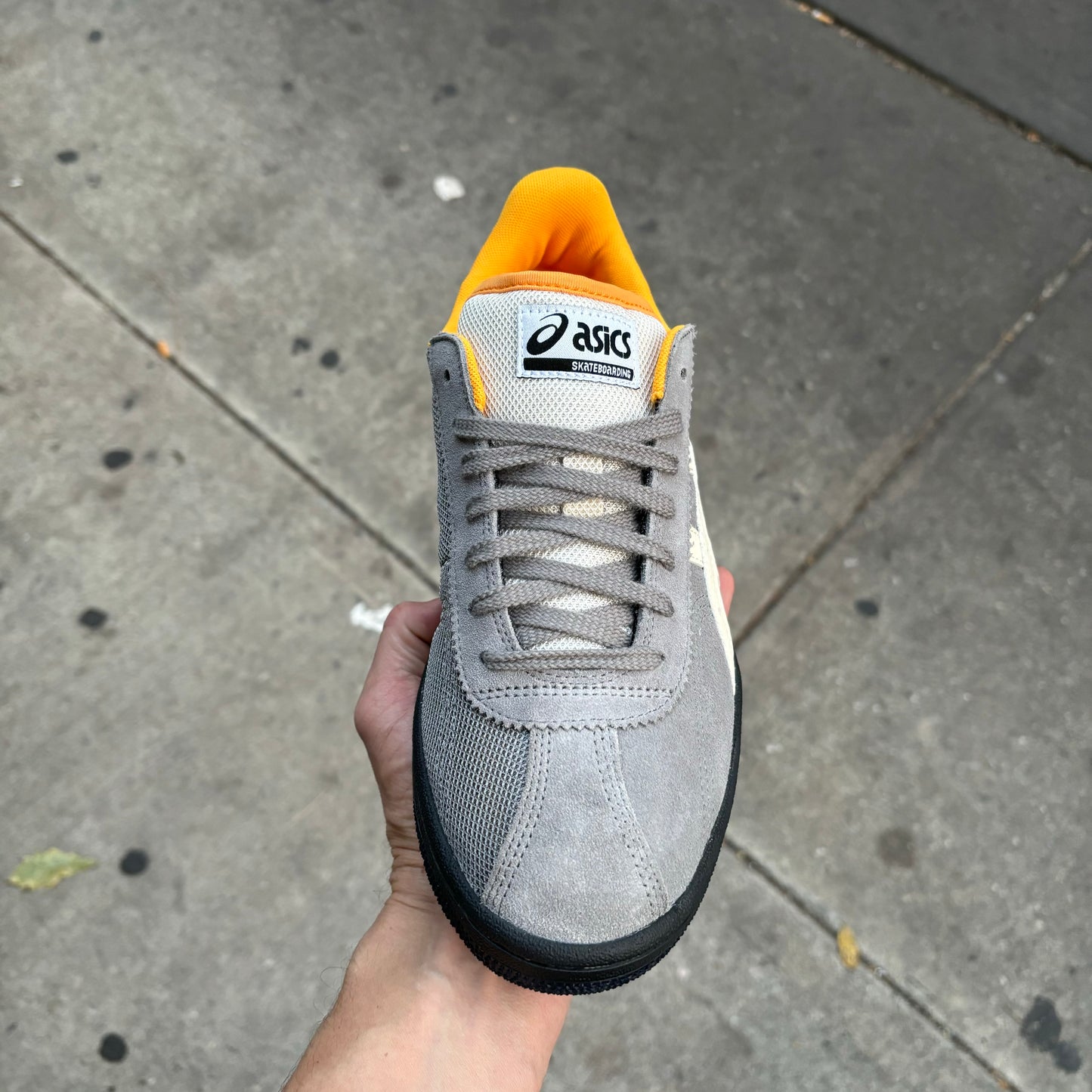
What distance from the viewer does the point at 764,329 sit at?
10.2ft

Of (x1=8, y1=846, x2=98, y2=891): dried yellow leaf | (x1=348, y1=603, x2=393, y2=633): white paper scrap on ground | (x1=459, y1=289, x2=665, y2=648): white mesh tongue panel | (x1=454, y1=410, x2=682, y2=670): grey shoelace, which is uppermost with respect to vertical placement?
(x1=459, y1=289, x2=665, y2=648): white mesh tongue panel

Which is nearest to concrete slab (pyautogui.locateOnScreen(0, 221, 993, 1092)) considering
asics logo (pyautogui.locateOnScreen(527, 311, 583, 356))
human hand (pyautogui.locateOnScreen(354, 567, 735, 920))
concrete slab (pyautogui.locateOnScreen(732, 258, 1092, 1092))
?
concrete slab (pyautogui.locateOnScreen(732, 258, 1092, 1092))

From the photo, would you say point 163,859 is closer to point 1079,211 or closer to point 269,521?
point 269,521

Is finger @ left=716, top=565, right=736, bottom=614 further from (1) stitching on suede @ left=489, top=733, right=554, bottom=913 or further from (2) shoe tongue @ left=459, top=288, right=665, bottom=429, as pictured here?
(1) stitching on suede @ left=489, top=733, right=554, bottom=913

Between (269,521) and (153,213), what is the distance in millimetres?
1311

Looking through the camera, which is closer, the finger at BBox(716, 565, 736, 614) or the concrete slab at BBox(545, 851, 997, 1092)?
the finger at BBox(716, 565, 736, 614)

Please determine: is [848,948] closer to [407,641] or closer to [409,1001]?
[409,1001]

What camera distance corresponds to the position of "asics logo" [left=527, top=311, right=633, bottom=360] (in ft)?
5.63

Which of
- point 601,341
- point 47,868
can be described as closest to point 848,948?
point 601,341

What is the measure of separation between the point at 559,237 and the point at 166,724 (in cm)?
169

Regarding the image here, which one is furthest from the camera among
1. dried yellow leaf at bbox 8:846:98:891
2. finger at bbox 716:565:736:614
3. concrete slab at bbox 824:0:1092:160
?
concrete slab at bbox 824:0:1092:160

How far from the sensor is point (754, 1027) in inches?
90.7

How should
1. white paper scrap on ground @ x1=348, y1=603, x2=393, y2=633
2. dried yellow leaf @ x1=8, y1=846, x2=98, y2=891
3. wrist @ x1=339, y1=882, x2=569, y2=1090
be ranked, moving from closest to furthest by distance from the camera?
wrist @ x1=339, y1=882, x2=569, y2=1090 → dried yellow leaf @ x1=8, y1=846, x2=98, y2=891 → white paper scrap on ground @ x1=348, y1=603, x2=393, y2=633

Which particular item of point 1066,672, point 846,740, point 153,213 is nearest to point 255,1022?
point 846,740
